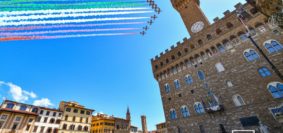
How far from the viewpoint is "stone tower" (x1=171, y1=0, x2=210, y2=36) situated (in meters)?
26.8

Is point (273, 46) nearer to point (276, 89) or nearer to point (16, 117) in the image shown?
point (276, 89)

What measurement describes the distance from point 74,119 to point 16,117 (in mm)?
12751

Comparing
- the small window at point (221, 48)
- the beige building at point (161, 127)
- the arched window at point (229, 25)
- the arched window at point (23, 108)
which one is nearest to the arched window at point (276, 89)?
the small window at point (221, 48)

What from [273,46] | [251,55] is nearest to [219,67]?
[251,55]

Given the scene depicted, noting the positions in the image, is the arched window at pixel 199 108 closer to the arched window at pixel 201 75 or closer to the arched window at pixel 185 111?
the arched window at pixel 185 111

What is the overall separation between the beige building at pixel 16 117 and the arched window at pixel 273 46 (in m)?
48.1

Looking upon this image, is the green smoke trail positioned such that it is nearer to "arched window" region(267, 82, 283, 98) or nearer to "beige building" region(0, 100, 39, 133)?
"arched window" region(267, 82, 283, 98)

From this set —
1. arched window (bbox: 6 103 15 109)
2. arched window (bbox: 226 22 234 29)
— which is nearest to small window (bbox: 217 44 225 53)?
arched window (bbox: 226 22 234 29)

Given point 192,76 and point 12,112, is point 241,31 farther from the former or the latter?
point 12,112

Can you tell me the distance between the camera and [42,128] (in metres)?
34.2

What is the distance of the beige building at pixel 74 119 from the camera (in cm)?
3678

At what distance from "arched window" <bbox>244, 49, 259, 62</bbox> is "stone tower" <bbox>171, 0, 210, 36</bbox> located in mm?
9121

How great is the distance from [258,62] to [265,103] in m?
5.21

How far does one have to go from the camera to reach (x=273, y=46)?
16984 millimetres
